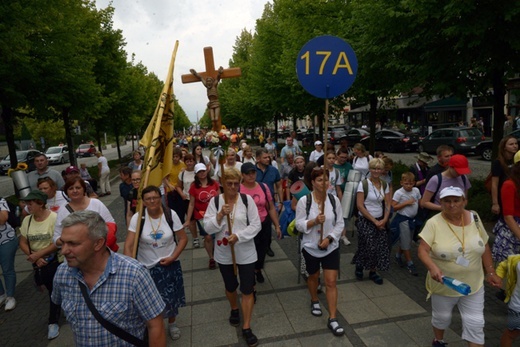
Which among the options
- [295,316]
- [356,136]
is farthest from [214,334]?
[356,136]

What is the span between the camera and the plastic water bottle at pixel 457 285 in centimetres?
298

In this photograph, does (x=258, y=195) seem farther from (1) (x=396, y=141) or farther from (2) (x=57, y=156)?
(2) (x=57, y=156)

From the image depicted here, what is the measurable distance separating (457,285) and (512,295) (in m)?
0.69

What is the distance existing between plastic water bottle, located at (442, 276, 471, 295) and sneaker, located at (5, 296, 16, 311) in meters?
5.50

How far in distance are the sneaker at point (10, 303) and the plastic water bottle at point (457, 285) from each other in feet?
18.1

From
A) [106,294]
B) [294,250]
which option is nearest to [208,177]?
[294,250]

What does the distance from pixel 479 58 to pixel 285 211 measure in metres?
5.11

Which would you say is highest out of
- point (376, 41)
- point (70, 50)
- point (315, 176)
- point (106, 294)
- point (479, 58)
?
point (70, 50)

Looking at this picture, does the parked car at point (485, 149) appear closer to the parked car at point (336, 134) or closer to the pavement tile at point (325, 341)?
the parked car at point (336, 134)

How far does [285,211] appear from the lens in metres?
5.25

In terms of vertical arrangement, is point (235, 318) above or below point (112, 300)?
below

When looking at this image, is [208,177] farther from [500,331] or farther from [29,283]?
[500,331]

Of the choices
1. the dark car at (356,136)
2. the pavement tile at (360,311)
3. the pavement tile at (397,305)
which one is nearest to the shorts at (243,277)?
the pavement tile at (360,311)

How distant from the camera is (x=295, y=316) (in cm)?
453
